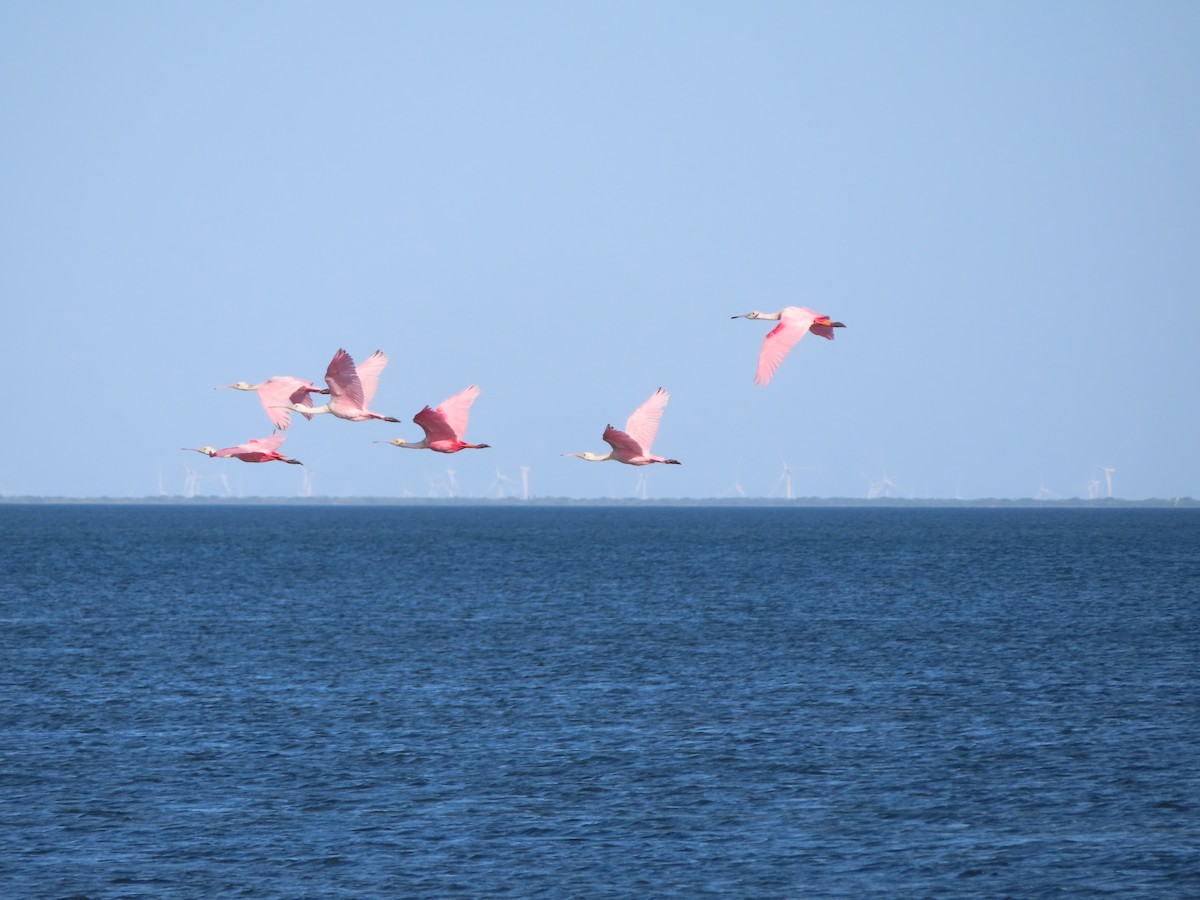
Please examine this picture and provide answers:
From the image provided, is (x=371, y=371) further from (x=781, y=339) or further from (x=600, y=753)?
(x=600, y=753)

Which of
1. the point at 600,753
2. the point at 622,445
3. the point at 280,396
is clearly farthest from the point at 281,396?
the point at 600,753

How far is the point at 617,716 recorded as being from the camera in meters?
63.2

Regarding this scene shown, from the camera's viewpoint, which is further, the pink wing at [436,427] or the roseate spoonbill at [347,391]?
the pink wing at [436,427]

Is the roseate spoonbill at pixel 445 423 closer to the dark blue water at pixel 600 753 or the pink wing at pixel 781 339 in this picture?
the pink wing at pixel 781 339

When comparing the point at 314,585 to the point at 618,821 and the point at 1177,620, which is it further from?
the point at 618,821

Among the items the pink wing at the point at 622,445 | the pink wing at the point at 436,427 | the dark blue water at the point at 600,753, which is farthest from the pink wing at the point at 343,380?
the dark blue water at the point at 600,753

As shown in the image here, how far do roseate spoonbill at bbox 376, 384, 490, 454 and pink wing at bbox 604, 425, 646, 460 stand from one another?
223 centimetres

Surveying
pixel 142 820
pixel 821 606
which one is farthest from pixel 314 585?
pixel 142 820

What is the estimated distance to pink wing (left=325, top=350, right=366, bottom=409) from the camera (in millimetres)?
21953

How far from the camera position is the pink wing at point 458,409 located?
25156 millimetres

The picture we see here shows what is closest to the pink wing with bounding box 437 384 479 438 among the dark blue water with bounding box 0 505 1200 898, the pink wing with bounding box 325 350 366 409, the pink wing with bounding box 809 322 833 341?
the pink wing with bounding box 325 350 366 409

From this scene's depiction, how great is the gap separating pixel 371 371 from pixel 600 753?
108ft

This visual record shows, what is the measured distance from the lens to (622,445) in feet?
87.6

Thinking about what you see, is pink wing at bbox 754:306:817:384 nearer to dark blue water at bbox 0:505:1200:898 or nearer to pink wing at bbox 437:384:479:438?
pink wing at bbox 437:384:479:438
